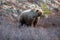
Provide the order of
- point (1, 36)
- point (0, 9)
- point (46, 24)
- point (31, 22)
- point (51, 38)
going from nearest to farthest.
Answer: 1. point (1, 36)
2. point (51, 38)
3. point (31, 22)
4. point (46, 24)
5. point (0, 9)

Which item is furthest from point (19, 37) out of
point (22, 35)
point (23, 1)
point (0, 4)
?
point (23, 1)

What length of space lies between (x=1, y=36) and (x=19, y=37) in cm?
58

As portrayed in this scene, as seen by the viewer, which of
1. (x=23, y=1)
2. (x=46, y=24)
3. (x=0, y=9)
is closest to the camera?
(x=46, y=24)

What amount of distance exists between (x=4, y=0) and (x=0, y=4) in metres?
1.07

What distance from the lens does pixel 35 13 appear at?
12.8 metres

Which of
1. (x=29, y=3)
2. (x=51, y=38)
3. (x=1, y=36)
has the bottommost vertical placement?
(x=29, y=3)

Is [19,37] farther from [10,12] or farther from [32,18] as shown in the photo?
[10,12]

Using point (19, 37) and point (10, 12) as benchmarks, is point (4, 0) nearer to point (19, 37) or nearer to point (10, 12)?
point (10, 12)

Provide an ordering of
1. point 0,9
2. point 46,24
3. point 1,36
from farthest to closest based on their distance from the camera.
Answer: point 0,9 < point 46,24 < point 1,36

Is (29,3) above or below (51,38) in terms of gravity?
below

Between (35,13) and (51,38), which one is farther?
(35,13)

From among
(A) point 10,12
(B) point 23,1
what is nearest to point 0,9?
(A) point 10,12

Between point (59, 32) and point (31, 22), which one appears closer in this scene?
point (59, 32)

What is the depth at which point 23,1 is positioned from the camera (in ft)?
66.6
